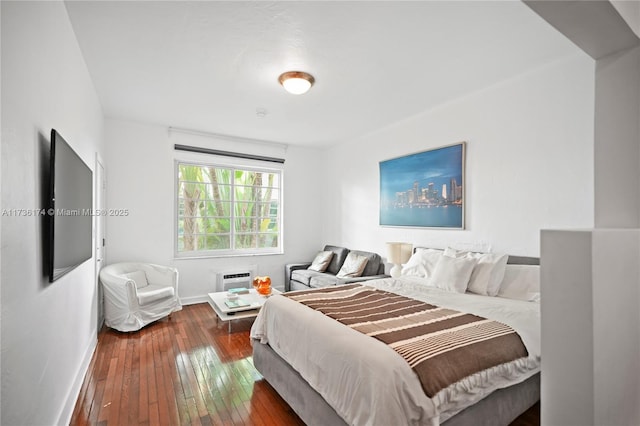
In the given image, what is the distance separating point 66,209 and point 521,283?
3363 mm

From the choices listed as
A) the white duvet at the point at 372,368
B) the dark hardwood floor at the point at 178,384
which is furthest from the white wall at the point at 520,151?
the dark hardwood floor at the point at 178,384

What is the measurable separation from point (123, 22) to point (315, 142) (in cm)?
353

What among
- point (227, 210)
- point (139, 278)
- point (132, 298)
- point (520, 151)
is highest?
point (520, 151)

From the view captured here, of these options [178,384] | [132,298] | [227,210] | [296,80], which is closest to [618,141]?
[296,80]

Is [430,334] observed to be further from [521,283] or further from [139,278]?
[139,278]

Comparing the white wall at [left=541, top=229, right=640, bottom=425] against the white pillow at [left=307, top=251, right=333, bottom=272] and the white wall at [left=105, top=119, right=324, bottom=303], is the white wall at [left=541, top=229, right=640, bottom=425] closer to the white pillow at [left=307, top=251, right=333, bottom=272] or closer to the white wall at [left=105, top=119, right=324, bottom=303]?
the white pillow at [left=307, top=251, right=333, bottom=272]

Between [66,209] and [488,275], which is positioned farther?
[488,275]

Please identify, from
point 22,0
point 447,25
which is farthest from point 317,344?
point 447,25

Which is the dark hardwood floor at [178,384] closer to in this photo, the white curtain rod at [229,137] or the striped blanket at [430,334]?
the striped blanket at [430,334]

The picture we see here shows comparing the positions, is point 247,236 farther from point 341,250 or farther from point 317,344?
point 317,344

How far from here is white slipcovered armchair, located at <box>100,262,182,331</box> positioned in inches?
138

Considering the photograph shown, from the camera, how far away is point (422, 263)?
11.2 ft

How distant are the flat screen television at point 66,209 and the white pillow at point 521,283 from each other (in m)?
3.20

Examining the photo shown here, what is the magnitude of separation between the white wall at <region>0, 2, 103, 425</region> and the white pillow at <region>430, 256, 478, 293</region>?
2890 millimetres
